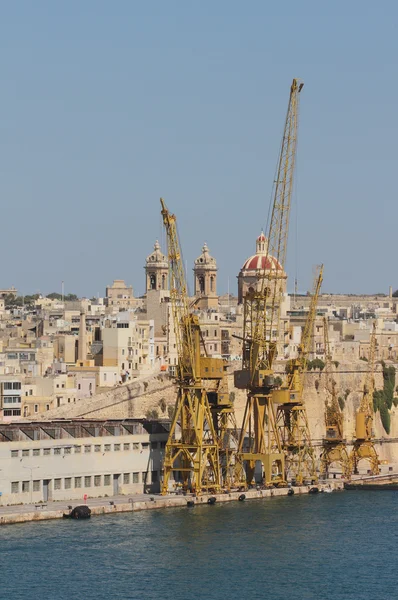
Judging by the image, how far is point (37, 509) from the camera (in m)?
60.0

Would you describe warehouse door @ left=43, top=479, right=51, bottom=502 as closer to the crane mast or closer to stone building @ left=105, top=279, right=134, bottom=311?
the crane mast

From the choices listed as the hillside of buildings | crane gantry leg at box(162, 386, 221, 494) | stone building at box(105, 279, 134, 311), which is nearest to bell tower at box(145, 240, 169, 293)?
the hillside of buildings

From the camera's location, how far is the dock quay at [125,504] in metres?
Result: 59.1

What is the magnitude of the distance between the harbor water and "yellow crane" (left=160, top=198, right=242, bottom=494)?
8.53 ft

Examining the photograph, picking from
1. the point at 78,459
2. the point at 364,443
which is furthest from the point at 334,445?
the point at 78,459

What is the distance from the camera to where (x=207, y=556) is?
54.8 metres

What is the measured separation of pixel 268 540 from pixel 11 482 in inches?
364

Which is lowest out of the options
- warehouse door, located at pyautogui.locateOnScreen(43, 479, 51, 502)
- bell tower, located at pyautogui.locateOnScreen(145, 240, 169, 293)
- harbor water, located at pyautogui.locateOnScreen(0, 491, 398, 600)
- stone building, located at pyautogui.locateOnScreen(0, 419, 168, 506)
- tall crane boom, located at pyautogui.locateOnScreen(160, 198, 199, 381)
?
harbor water, located at pyautogui.locateOnScreen(0, 491, 398, 600)

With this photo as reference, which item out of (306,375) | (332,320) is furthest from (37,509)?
(332,320)

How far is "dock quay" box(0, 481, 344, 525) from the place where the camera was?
59094 millimetres

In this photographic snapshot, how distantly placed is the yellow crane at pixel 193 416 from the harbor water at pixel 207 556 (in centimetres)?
260

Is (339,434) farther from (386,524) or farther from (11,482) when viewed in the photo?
(11,482)

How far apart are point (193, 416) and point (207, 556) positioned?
13.2 metres

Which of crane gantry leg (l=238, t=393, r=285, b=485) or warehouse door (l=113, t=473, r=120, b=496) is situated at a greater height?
crane gantry leg (l=238, t=393, r=285, b=485)
